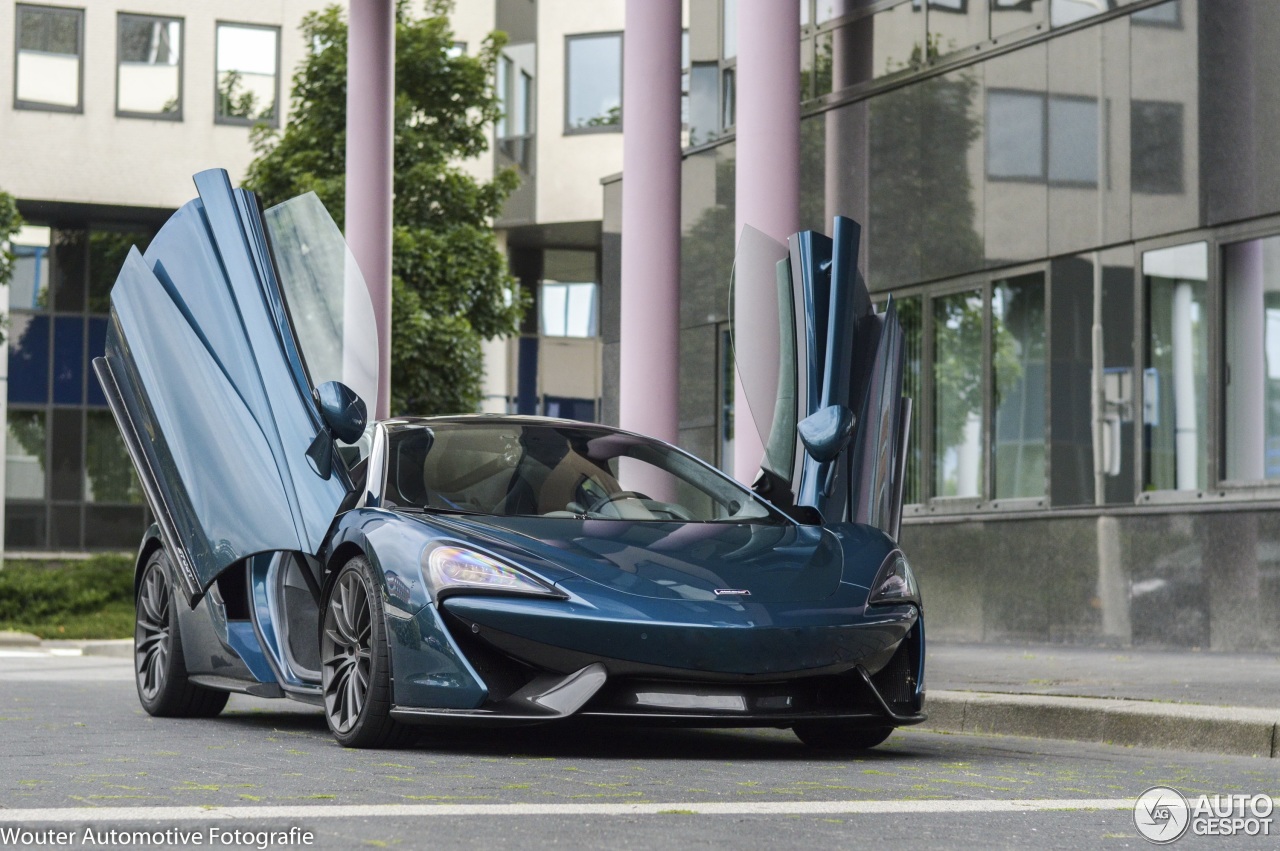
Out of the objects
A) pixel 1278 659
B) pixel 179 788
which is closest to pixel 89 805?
pixel 179 788

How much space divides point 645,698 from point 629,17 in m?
6.57

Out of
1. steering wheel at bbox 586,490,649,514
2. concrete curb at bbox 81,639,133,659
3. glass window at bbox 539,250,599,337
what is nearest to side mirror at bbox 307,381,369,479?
steering wheel at bbox 586,490,649,514

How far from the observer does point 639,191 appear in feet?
37.4

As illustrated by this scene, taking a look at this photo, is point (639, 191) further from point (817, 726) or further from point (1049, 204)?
point (817, 726)

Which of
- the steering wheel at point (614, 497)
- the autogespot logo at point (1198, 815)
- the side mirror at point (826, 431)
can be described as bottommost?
the autogespot logo at point (1198, 815)

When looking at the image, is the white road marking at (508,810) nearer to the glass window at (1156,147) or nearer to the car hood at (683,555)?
the car hood at (683,555)

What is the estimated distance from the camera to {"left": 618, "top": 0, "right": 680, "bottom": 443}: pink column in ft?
37.3

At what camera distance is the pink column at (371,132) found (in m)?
14.2

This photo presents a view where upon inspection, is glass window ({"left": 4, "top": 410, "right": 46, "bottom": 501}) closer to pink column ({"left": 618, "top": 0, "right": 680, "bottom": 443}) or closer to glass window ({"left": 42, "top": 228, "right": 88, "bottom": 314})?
glass window ({"left": 42, "top": 228, "right": 88, "bottom": 314})

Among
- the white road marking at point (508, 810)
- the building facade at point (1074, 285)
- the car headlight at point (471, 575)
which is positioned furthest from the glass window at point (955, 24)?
the white road marking at point (508, 810)

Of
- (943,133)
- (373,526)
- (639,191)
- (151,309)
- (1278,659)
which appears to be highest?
(943,133)

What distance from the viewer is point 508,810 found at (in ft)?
15.2

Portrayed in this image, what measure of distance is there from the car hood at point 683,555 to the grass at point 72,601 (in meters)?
17.4

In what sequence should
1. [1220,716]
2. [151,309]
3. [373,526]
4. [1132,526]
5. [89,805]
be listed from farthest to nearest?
[1132,526] → [151,309] → [1220,716] → [373,526] → [89,805]
